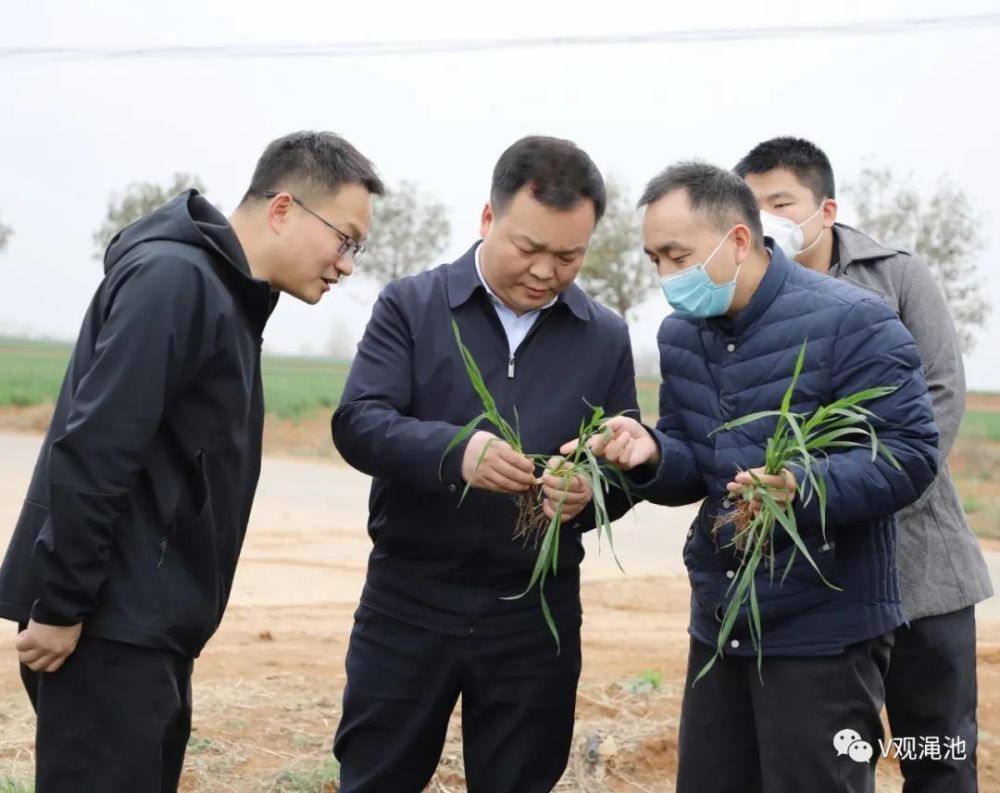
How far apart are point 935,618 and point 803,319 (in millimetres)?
1135

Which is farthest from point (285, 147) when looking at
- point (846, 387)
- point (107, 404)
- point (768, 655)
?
point (768, 655)

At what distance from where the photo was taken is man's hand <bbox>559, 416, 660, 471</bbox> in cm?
354

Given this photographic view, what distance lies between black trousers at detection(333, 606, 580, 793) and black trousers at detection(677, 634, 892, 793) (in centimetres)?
48

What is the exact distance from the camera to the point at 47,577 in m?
2.92

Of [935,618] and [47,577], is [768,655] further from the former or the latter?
[47,577]

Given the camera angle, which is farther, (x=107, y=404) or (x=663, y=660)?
(x=663, y=660)

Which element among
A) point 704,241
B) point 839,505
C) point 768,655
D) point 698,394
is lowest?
point 768,655

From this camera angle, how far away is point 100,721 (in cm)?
305

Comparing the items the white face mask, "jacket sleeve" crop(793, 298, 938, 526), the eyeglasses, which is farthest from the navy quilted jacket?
the eyeglasses

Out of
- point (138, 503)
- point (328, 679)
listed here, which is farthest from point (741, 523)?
point (328, 679)

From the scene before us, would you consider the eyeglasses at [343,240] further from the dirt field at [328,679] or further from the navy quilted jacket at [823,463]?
the dirt field at [328,679]

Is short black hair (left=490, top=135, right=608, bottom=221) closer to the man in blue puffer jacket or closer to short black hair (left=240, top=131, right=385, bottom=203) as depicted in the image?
the man in blue puffer jacket

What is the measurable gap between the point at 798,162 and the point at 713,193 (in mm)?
938

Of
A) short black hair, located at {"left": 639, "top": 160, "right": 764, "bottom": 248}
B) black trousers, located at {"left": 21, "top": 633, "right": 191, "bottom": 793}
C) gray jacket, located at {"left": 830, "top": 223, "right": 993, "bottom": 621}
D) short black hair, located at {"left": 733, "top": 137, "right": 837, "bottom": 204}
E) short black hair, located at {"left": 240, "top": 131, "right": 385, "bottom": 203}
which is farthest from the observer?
short black hair, located at {"left": 733, "top": 137, "right": 837, "bottom": 204}
